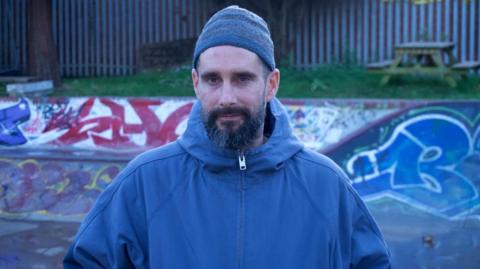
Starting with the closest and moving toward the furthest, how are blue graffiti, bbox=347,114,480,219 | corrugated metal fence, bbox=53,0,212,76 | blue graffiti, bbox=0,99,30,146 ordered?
blue graffiti, bbox=347,114,480,219 → blue graffiti, bbox=0,99,30,146 → corrugated metal fence, bbox=53,0,212,76

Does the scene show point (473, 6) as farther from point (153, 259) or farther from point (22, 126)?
point (153, 259)

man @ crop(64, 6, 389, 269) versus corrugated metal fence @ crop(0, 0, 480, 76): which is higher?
corrugated metal fence @ crop(0, 0, 480, 76)

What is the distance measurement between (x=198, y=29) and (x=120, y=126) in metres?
7.42

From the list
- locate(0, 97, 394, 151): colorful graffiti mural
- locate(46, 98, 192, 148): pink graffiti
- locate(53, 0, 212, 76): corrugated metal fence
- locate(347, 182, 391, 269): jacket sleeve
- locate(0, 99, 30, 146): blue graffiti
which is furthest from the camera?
locate(53, 0, 212, 76): corrugated metal fence

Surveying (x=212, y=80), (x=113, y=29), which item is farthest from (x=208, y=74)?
(x=113, y=29)

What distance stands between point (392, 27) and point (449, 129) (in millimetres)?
7214

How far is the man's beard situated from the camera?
7.79 ft

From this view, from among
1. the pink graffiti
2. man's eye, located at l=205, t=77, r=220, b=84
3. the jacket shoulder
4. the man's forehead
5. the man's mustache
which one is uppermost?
the man's forehead

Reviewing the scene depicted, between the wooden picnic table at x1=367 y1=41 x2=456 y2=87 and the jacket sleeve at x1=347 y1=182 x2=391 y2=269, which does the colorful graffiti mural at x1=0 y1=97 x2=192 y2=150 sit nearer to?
the wooden picnic table at x1=367 y1=41 x2=456 y2=87

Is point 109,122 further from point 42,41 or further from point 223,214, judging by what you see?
point 223,214

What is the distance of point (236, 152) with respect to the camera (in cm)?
240

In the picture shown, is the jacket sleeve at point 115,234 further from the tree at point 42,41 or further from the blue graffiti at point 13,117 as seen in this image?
the tree at point 42,41

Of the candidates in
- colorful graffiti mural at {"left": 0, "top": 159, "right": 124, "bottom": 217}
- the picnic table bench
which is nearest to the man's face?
colorful graffiti mural at {"left": 0, "top": 159, "right": 124, "bottom": 217}

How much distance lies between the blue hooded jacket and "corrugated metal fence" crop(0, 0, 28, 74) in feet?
58.0
